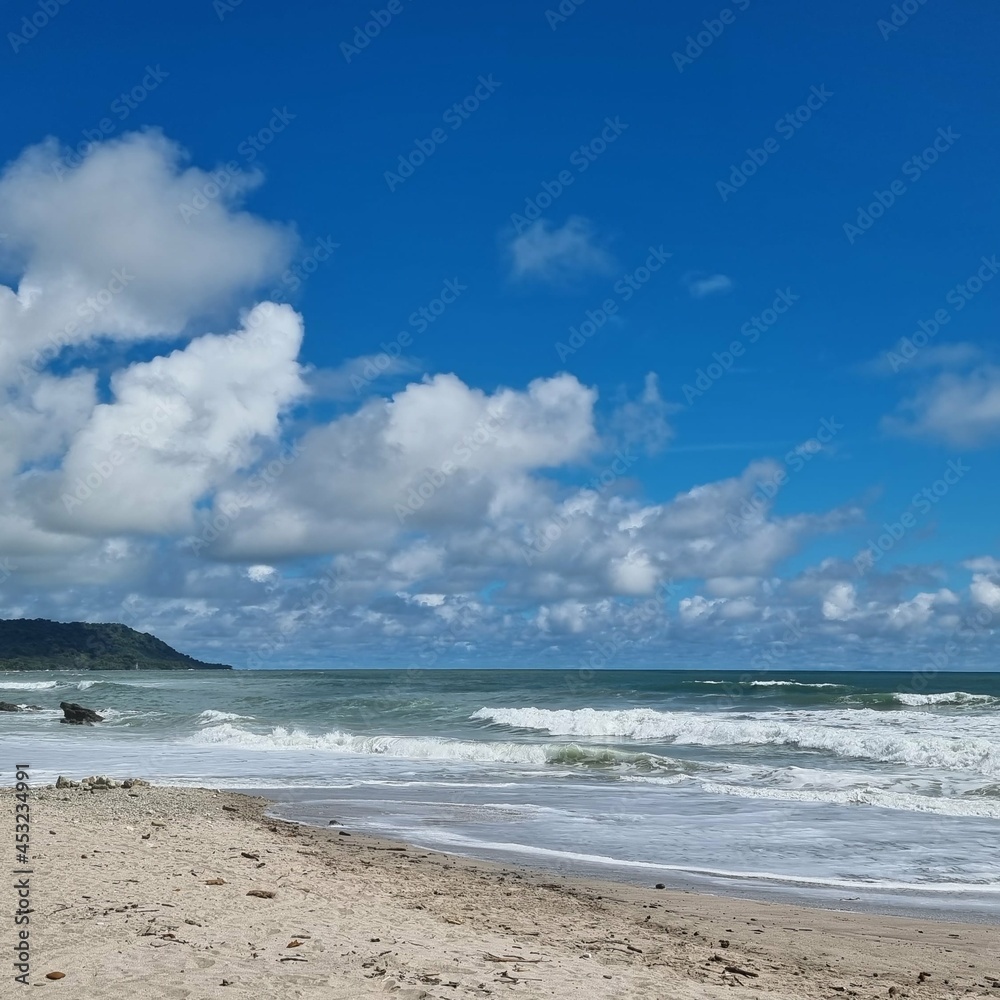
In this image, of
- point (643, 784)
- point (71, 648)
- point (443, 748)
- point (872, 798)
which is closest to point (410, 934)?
point (872, 798)

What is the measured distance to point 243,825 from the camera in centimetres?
1288

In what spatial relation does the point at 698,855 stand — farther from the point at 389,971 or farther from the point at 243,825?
the point at 389,971

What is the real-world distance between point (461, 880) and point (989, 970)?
5.24 m

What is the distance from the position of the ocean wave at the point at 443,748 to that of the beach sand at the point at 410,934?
13.3m

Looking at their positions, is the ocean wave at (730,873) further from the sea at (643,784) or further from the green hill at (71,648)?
the green hill at (71,648)

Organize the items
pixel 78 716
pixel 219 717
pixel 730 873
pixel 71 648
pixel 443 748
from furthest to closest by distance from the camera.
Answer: pixel 71 648 → pixel 219 717 → pixel 78 716 → pixel 443 748 → pixel 730 873

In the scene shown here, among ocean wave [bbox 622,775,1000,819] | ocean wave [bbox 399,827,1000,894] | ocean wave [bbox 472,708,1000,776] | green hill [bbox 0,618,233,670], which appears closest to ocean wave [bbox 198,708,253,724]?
ocean wave [bbox 472,708,1000,776]

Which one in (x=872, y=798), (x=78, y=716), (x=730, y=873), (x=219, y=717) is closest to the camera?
(x=730, y=873)

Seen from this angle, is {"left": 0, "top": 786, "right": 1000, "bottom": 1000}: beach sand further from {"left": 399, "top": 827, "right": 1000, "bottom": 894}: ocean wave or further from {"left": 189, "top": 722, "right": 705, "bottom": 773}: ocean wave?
{"left": 189, "top": 722, "right": 705, "bottom": 773}: ocean wave

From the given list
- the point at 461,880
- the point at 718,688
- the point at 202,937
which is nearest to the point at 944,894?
the point at 461,880

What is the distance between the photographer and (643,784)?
2003 cm

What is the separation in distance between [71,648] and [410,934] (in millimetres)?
191720

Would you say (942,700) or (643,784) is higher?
(643,784)

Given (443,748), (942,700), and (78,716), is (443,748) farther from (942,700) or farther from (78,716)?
(942,700)
